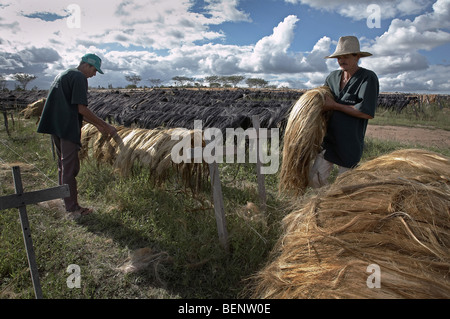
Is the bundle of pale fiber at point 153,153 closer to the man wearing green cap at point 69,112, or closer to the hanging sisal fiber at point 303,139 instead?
the man wearing green cap at point 69,112

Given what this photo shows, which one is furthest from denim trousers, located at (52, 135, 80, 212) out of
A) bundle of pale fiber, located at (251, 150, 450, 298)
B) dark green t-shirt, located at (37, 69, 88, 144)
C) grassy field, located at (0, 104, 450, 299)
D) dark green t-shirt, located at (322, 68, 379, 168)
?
dark green t-shirt, located at (322, 68, 379, 168)

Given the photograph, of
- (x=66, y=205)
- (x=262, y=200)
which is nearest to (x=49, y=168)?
(x=66, y=205)

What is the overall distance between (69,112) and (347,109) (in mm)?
3064

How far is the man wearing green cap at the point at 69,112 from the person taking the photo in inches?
128

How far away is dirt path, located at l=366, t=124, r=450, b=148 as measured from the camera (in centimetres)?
1016

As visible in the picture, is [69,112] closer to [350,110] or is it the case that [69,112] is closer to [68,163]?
[68,163]

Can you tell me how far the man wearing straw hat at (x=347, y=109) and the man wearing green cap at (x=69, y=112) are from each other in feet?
8.96

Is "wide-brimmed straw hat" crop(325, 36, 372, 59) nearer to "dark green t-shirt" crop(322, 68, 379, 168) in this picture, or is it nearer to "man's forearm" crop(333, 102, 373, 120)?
"dark green t-shirt" crop(322, 68, 379, 168)

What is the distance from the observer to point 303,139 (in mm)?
2574

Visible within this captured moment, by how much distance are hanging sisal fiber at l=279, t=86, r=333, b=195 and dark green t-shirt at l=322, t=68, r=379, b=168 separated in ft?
0.33

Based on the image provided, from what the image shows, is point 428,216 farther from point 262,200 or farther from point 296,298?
point 262,200

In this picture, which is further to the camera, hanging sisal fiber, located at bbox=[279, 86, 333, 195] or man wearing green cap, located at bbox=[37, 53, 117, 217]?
man wearing green cap, located at bbox=[37, 53, 117, 217]

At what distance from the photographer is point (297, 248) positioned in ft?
5.24
